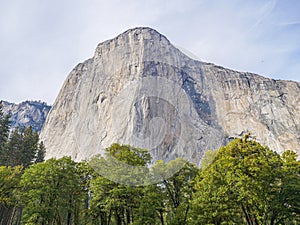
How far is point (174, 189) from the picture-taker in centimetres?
1748

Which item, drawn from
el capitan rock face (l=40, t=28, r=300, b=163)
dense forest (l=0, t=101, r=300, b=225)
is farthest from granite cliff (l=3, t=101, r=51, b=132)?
dense forest (l=0, t=101, r=300, b=225)

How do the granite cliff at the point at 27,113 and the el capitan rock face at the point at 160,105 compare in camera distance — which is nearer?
the el capitan rock face at the point at 160,105

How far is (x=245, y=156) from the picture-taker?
12.2 m

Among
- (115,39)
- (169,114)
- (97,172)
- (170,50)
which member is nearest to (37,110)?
(115,39)

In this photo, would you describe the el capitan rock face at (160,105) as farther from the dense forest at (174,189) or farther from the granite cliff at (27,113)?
the granite cliff at (27,113)

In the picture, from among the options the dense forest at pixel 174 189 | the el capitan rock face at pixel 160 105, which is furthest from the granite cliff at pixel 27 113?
the dense forest at pixel 174 189

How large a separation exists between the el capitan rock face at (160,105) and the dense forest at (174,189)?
87.8 ft

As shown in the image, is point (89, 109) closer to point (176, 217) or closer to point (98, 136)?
point (98, 136)

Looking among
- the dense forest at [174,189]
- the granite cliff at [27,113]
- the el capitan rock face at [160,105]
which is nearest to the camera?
the dense forest at [174,189]

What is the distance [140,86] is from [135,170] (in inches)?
1513

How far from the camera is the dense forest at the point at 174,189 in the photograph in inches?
451

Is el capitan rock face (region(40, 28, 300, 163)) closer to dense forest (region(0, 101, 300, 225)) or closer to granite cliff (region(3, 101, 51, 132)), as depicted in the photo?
dense forest (region(0, 101, 300, 225))

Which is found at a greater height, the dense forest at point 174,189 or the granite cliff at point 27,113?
the granite cliff at point 27,113

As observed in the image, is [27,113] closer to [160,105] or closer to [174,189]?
[160,105]
